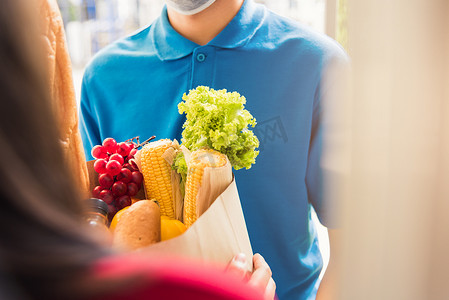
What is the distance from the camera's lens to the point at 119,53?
3.47ft

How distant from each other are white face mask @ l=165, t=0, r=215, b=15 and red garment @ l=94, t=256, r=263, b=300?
732 millimetres

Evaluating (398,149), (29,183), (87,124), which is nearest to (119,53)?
(87,124)

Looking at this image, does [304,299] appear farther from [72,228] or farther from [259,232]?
[72,228]

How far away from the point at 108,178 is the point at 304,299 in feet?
1.89

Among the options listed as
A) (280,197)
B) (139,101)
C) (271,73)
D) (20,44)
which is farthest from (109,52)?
(20,44)

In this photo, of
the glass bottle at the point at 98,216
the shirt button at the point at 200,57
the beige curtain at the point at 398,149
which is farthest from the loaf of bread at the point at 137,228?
the shirt button at the point at 200,57

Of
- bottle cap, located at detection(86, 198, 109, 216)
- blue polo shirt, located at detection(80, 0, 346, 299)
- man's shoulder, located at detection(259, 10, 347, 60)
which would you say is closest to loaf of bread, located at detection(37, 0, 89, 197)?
bottle cap, located at detection(86, 198, 109, 216)

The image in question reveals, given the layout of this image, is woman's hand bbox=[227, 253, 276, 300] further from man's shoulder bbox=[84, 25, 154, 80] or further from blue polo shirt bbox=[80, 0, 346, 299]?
man's shoulder bbox=[84, 25, 154, 80]

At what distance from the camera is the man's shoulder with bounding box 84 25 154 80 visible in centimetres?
105

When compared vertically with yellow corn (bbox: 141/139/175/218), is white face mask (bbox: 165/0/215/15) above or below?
above

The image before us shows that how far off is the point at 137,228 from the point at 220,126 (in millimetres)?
201

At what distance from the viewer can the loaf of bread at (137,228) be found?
21.1 inches

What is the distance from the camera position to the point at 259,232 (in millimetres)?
944

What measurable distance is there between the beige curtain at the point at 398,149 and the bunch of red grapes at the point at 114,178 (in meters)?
0.45
